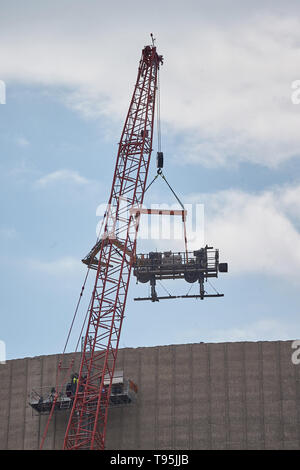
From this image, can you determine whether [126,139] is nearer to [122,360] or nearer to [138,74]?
[138,74]

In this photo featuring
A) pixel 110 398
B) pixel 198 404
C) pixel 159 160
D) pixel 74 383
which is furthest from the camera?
pixel 159 160

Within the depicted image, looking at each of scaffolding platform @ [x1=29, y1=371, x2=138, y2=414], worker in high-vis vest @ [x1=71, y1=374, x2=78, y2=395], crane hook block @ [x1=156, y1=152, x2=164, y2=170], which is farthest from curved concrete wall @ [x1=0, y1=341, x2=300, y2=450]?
crane hook block @ [x1=156, y1=152, x2=164, y2=170]

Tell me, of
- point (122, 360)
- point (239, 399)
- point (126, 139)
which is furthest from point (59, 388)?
point (126, 139)

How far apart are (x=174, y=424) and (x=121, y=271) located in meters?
14.1

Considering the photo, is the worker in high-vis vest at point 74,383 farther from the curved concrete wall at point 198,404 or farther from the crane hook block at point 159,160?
the crane hook block at point 159,160

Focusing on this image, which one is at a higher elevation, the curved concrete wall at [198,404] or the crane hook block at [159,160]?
the crane hook block at [159,160]

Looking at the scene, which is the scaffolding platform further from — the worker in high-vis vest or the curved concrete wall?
the curved concrete wall

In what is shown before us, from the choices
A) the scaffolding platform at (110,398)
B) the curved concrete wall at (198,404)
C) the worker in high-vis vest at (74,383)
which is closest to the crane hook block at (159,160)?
the curved concrete wall at (198,404)

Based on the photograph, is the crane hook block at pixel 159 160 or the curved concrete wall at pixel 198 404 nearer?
the curved concrete wall at pixel 198 404

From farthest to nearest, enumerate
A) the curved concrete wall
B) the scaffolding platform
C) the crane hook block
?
the crane hook block, the curved concrete wall, the scaffolding platform

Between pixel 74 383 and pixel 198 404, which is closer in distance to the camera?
pixel 74 383

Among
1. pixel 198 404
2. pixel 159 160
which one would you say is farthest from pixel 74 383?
pixel 159 160

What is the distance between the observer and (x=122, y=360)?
107 metres

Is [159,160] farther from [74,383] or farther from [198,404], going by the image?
[198,404]
